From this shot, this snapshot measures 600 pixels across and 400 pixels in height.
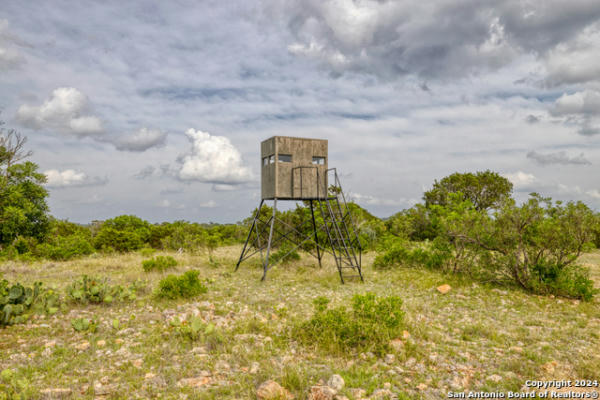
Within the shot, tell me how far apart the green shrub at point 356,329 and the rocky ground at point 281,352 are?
186 millimetres

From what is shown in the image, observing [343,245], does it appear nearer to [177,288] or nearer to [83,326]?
[177,288]

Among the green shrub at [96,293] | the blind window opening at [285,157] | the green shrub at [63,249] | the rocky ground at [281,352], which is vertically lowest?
the rocky ground at [281,352]

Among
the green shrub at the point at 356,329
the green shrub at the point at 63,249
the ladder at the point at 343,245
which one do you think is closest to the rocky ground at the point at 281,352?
the green shrub at the point at 356,329

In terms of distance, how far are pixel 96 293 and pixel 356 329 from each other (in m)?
6.31

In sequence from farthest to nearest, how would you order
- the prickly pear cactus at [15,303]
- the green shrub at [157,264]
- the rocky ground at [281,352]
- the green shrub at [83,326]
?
the green shrub at [157,264]
the prickly pear cactus at [15,303]
the green shrub at [83,326]
the rocky ground at [281,352]

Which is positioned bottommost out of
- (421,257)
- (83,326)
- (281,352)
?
(281,352)

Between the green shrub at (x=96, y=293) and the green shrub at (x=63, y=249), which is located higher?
the green shrub at (x=63, y=249)

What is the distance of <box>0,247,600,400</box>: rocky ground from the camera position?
15.6 ft

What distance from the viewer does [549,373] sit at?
5156mm

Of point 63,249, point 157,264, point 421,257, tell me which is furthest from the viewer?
point 63,249

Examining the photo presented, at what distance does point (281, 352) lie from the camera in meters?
5.93

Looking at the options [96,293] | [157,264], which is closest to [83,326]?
[96,293]

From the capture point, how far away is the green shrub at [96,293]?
28.3 feet

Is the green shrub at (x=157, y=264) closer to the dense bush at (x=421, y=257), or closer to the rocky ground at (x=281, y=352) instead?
the rocky ground at (x=281, y=352)
